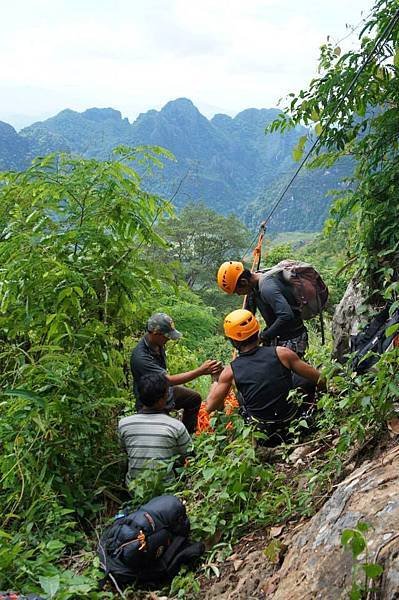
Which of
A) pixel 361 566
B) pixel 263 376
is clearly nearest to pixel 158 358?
pixel 263 376

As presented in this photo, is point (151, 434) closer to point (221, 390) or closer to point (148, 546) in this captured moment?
point (221, 390)

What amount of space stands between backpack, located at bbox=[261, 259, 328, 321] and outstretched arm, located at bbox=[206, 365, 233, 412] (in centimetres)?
108

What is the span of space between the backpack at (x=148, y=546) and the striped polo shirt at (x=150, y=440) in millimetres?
825

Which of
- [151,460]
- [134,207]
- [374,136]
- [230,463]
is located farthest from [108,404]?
[374,136]

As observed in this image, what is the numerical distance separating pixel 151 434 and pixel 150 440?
0.04 m

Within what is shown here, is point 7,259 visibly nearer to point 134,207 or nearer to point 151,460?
point 134,207

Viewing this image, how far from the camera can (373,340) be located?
4367mm

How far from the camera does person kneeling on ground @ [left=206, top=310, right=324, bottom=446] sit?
4.16 metres

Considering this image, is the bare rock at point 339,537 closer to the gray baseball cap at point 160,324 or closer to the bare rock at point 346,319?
the gray baseball cap at point 160,324

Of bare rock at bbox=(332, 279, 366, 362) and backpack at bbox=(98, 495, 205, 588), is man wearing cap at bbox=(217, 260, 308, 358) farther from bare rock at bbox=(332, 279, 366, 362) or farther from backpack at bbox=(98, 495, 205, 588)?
backpack at bbox=(98, 495, 205, 588)

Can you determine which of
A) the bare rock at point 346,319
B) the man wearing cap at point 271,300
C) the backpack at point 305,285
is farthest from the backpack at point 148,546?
the bare rock at point 346,319

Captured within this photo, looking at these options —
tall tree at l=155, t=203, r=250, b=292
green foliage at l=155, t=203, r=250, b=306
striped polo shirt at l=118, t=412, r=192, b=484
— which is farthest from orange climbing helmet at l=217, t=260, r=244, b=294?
tall tree at l=155, t=203, r=250, b=292

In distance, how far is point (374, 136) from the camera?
5074mm

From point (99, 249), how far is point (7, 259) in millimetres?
665
